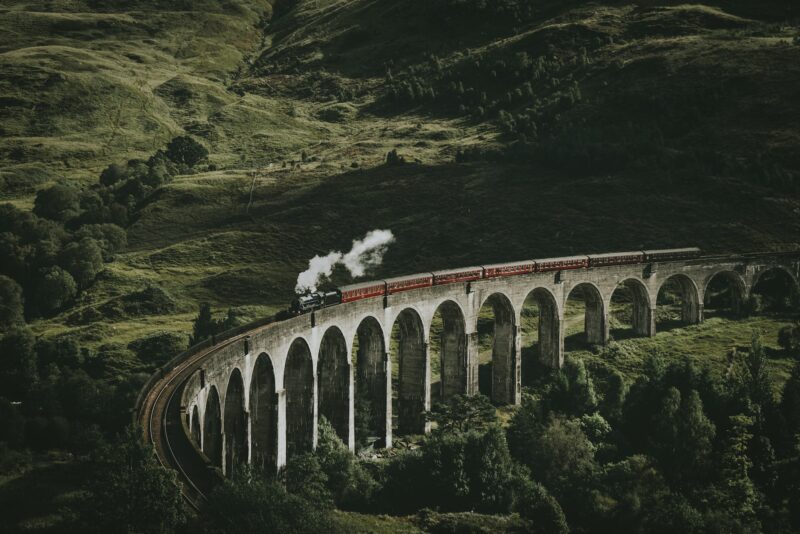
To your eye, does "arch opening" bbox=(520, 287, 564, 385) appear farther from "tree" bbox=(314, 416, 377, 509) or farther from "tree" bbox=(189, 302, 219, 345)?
"tree" bbox=(189, 302, 219, 345)

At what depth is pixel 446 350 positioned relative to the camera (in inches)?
2584

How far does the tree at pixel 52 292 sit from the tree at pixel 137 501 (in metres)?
68.7

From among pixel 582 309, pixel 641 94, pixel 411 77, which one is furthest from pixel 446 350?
pixel 411 77

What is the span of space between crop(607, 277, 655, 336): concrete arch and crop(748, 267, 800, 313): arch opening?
500 inches

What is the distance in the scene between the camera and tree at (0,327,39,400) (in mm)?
69688

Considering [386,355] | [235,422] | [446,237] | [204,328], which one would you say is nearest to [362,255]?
[446,237]

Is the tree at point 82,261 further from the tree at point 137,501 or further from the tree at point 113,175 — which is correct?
the tree at point 137,501

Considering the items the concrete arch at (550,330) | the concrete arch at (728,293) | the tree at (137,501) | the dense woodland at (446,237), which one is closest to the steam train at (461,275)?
the concrete arch at (550,330)

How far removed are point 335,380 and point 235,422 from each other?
11319 mm

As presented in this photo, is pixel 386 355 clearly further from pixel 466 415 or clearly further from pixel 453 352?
pixel 453 352

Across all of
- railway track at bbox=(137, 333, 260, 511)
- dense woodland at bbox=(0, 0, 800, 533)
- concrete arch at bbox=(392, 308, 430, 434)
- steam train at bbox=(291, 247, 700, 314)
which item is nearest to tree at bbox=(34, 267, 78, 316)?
dense woodland at bbox=(0, 0, 800, 533)

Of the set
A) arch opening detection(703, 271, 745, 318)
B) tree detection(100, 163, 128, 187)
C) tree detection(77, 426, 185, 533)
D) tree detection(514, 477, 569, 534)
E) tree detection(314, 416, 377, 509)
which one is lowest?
tree detection(514, 477, 569, 534)

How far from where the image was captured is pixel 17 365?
71.9 m

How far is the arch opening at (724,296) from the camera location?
84.4 m
